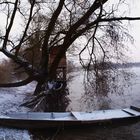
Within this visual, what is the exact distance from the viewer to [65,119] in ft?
43.6

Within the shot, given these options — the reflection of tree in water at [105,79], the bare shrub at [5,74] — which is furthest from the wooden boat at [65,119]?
the bare shrub at [5,74]

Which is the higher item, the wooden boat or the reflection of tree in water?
the reflection of tree in water

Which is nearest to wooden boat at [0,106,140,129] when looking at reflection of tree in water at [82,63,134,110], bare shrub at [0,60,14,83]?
reflection of tree in water at [82,63,134,110]

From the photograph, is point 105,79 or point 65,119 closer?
point 65,119

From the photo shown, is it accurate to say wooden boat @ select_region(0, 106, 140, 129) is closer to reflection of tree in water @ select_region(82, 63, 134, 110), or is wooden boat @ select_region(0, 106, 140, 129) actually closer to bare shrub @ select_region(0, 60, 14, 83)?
reflection of tree in water @ select_region(82, 63, 134, 110)

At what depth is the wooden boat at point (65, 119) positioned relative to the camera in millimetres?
12773

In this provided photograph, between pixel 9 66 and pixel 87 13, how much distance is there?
24.5m

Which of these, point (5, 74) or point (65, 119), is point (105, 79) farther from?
point (5, 74)

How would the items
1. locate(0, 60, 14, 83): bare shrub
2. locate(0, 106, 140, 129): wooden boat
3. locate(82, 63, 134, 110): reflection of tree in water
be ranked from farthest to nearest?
locate(0, 60, 14, 83): bare shrub < locate(82, 63, 134, 110): reflection of tree in water < locate(0, 106, 140, 129): wooden boat

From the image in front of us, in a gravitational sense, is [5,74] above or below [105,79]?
above

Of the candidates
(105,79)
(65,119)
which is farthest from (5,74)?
(65,119)

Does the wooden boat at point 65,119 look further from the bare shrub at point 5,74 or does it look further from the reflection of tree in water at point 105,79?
the bare shrub at point 5,74

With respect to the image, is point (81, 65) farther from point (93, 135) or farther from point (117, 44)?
point (93, 135)

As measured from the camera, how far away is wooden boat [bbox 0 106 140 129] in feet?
41.9
